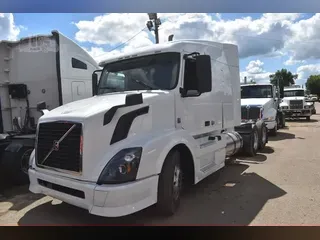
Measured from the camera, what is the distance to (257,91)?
42.1ft

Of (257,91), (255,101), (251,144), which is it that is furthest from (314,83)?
(251,144)

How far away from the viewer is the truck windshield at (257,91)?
12742mm

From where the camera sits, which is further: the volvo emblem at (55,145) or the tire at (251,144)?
the tire at (251,144)

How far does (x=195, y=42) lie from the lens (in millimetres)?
5145

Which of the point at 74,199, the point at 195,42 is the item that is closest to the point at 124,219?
the point at 74,199

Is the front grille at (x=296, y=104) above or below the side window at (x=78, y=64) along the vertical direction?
below

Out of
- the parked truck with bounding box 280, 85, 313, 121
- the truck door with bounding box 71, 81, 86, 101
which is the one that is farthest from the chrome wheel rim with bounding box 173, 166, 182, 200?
the parked truck with bounding box 280, 85, 313, 121

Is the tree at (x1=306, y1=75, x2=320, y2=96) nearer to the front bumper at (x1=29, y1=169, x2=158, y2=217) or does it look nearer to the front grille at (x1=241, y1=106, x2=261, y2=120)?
the front grille at (x1=241, y1=106, x2=261, y2=120)

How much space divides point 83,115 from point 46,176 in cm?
106

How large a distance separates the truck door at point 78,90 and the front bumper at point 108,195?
12.2ft

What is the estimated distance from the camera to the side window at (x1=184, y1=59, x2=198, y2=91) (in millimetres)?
4617

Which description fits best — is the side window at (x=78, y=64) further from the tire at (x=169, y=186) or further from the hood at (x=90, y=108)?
the tire at (x=169, y=186)

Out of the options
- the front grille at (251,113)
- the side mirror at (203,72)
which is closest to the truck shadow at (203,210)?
the side mirror at (203,72)

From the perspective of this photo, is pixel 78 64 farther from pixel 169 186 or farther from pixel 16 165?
pixel 169 186
